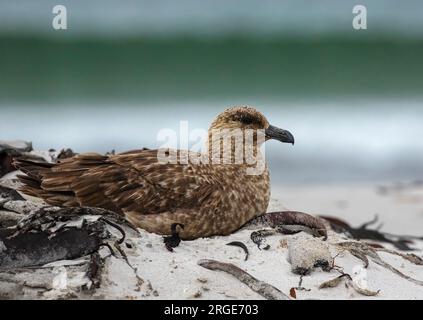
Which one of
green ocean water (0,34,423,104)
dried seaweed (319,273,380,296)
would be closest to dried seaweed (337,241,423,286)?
dried seaweed (319,273,380,296)

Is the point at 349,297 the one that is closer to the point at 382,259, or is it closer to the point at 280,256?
the point at 280,256

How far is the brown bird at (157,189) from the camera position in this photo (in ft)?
15.3

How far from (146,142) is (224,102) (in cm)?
364

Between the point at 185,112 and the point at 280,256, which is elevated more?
the point at 185,112

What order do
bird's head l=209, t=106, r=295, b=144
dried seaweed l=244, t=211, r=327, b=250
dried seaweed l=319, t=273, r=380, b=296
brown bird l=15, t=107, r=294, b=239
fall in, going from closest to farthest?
dried seaweed l=319, t=273, r=380, b=296
brown bird l=15, t=107, r=294, b=239
dried seaweed l=244, t=211, r=327, b=250
bird's head l=209, t=106, r=295, b=144

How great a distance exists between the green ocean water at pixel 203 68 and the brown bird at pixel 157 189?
1080 centimetres

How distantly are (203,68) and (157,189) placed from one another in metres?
13.3

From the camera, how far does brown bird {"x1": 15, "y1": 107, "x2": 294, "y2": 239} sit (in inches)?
184

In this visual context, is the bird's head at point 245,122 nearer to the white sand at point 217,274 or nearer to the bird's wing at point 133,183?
the bird's wing at point 133,183

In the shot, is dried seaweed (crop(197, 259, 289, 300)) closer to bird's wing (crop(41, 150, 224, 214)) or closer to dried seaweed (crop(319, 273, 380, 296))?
dried seaweed (crop(319, 273, 380, 296))

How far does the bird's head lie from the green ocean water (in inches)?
414
